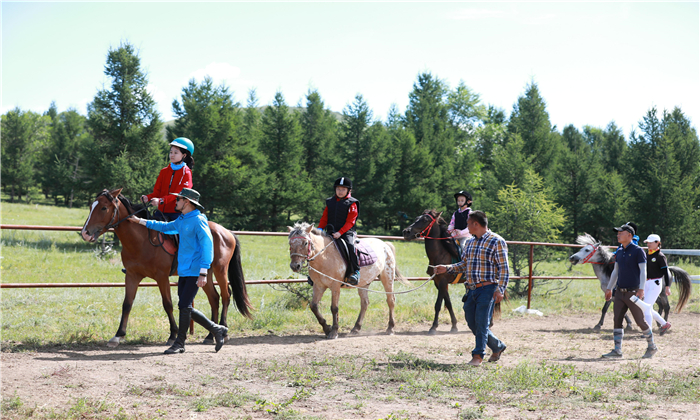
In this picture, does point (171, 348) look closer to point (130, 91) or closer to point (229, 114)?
point (130, 91)

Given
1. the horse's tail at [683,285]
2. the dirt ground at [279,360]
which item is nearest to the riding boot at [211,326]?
the dirt ground at [279,360]

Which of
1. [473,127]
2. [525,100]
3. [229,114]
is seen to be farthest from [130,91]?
[473,127]

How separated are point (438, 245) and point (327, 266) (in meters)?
2.54

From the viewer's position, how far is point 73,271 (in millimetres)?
15977

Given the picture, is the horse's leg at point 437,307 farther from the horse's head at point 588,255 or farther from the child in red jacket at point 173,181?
the child in red jacket at point 173,181

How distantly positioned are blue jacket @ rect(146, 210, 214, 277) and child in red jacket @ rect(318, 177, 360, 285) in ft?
8.45

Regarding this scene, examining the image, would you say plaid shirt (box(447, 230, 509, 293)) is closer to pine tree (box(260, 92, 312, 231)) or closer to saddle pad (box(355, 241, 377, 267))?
saddle pad (box(355, 241, 377, 267))

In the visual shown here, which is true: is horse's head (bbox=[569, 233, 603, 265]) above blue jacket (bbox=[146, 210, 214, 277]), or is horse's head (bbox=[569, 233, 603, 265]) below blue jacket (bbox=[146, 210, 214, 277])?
below

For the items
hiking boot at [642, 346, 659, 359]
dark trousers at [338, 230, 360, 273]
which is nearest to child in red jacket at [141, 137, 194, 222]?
dark trousers at [338, 230, 360, 273]

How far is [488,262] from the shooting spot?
6.14m

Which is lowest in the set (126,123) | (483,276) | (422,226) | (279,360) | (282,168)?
(279,360)

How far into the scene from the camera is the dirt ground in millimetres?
4312

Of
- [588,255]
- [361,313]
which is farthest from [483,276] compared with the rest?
[588,255]

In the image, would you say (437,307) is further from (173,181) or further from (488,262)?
(173,181)
